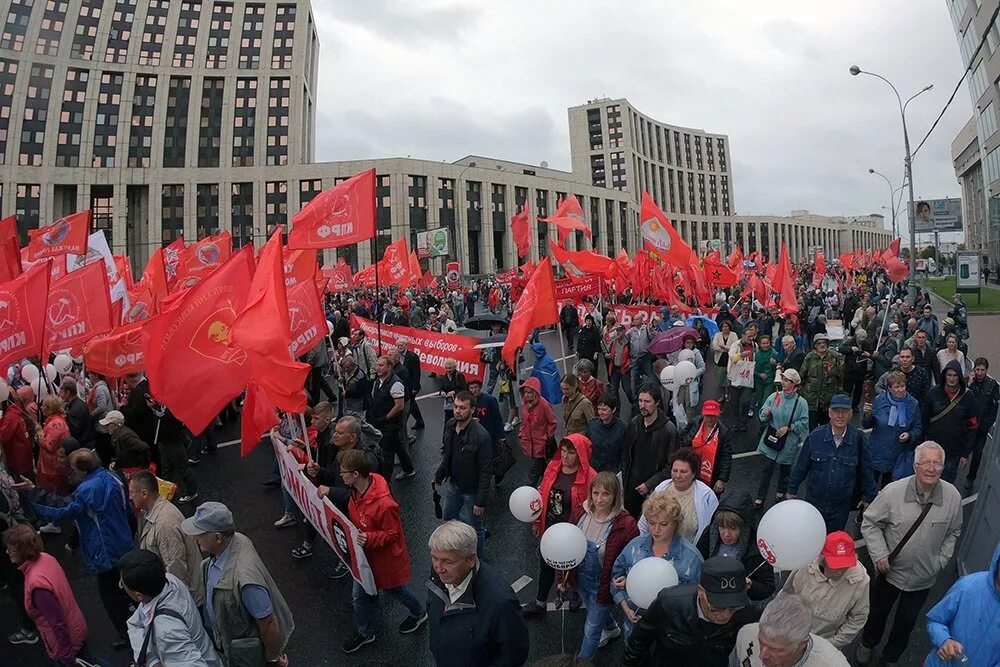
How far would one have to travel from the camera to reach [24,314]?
23.8 ft

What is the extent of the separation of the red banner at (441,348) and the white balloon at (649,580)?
4899 millimetres

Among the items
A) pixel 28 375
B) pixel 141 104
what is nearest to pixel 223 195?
pixel 141 104

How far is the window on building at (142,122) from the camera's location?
65375 millimetres

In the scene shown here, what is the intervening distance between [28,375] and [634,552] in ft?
35.1

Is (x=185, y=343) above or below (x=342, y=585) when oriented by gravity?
above

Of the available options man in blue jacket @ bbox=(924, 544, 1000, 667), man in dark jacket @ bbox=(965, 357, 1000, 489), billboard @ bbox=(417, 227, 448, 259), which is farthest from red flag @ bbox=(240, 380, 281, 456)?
billboard @ bbox=(417, 227, 448, 259)

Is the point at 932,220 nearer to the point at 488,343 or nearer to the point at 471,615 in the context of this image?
the point at 488,343

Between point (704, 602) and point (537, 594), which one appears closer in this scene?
point (704, 602)

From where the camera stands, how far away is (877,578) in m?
3.78

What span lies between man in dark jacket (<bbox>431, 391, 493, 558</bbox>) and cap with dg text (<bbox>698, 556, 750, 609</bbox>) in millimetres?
2723

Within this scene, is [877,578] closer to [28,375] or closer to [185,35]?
[28,375]

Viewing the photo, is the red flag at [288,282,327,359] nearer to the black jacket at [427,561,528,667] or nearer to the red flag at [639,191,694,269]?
the black jacket at [427,561,528,667]

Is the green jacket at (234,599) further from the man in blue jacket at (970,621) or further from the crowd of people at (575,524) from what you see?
the man in blue jacket at (970,621)

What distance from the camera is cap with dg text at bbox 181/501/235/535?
3.17m
